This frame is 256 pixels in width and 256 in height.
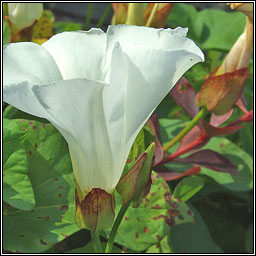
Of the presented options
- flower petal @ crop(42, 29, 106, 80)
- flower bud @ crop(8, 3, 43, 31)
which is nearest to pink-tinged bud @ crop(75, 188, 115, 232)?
flower petal @ crop(42, 29, 106, 80)

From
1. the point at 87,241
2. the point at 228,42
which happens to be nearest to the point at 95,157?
the point at 87,241

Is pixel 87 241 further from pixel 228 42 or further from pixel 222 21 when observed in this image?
pixel 222 21

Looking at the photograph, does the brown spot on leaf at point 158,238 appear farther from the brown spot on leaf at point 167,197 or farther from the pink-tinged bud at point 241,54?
the pink-tinged bud at point 241,54

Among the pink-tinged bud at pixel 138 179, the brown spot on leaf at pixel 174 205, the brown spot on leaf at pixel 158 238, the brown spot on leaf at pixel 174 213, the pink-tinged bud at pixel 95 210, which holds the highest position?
the pink-tinged bud at pixel 138 179

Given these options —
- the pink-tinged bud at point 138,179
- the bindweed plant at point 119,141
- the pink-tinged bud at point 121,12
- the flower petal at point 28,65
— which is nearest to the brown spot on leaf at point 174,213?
the bindweed plant at point 119,141

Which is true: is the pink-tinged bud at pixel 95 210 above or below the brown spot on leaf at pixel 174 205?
above

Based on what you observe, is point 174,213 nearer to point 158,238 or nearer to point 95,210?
point 158,238

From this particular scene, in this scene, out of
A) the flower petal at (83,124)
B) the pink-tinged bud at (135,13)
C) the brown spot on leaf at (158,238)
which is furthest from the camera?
the pink-tinged bud at (135,13)

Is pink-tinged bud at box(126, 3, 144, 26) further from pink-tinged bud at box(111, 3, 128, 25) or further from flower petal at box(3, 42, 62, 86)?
flower petal at box(3, 42, 62, 86)
